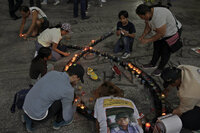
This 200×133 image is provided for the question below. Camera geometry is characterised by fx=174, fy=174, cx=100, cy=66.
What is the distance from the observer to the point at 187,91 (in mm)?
2318

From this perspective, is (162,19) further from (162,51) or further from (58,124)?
Answer: (58,124)

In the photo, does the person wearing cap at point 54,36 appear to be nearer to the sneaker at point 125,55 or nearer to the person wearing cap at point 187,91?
the sneaker at point 125,55

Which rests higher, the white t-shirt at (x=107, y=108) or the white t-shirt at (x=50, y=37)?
the white t-shirt at (x=50, y=37)

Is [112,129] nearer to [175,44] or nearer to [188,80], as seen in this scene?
[188,80]

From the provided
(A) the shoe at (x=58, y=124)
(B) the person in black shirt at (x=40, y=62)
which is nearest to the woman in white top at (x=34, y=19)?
(B) the person in black shirt at (x=40, y=62)

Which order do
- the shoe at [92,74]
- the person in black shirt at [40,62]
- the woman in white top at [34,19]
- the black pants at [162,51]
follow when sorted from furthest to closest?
1. the woman in white top at [34,19]
2. the shoe at [92,74]
3. the black pants at [162,51]
4. the person in black shirt at [40,62]

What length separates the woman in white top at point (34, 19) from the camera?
15.8 ft

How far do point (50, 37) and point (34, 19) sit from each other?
4.38 feet

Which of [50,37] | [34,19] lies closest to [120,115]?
[50,37]

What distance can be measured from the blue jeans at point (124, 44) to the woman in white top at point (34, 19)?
232 cm

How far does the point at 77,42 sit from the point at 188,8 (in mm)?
5733

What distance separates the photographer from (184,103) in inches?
94.7

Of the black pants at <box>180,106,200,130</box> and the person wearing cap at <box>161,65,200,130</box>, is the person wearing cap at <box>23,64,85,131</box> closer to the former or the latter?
the person wearing cap at <box>161,65,200,130</box>

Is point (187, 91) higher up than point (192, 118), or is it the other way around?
point (187, 91)
